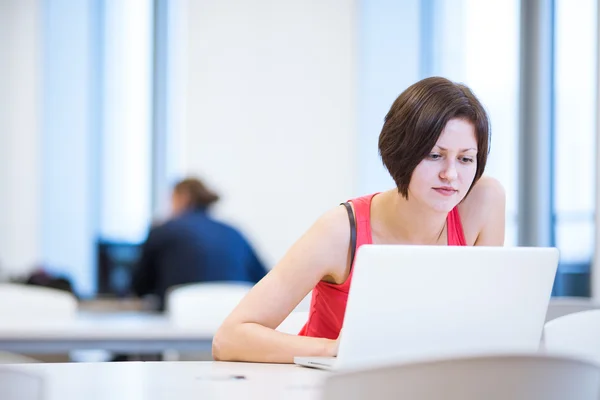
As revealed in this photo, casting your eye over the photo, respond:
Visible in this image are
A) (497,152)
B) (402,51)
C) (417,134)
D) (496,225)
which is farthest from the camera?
(402,51)

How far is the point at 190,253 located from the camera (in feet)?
14.4

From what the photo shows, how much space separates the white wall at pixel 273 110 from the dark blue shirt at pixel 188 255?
1.09 m

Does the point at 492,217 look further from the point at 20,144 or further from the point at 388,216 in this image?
the point at 20,144

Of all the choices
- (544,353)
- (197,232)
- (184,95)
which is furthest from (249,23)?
(544,353)

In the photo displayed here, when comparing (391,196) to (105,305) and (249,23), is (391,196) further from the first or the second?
(249,23)

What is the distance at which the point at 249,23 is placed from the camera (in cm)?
567

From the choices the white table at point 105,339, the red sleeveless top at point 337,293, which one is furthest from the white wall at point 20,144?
the red sleeveless top at point 337,293

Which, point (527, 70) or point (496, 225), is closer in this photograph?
point (496, 225)

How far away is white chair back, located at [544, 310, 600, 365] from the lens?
1782 mm

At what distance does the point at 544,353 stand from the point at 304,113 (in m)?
4.76

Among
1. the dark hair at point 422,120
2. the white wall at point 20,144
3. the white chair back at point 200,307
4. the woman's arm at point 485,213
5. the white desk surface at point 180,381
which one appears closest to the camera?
the white desk surface at point 180,381

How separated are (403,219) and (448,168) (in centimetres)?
18

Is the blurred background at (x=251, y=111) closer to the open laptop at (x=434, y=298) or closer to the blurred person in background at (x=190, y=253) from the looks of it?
the blurred person in background at (x=190, y=253)

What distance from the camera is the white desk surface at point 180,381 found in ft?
4.46
